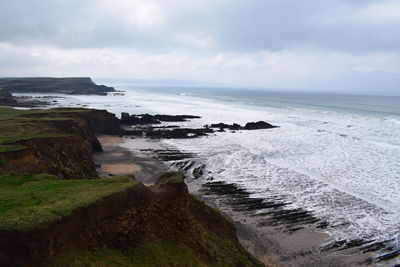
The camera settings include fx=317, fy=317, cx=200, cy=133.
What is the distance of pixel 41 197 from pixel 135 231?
371 cm

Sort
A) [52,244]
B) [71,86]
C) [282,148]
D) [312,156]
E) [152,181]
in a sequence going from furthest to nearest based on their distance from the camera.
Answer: [71,86] → [282,148] → [312,156] → [152,181] → [52,244]

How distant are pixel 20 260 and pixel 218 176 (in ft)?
74.9

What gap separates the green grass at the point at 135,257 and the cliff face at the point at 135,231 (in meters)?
0.06

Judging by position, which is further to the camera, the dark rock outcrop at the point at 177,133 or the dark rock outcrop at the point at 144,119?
the dark rock outcrop at the point at 144,119

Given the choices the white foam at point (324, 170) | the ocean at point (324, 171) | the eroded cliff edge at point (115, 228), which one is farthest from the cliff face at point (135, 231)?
the white foam at point (324, 170)

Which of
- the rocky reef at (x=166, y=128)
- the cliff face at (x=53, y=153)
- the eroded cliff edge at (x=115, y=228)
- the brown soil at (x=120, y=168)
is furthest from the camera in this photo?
the rocky reef at (x=166, y=128)

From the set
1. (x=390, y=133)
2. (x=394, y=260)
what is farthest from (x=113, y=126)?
(x=390, y=133)

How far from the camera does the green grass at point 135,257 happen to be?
964 centimetres

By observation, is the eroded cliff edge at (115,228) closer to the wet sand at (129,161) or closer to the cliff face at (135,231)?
the cliff face at (135,231)

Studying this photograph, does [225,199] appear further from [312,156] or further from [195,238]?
[312,156]

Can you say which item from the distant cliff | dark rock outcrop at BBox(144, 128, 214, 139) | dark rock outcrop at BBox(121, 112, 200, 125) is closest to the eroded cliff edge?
dark rock outcrop at BBox(144, 128, 214, 139)

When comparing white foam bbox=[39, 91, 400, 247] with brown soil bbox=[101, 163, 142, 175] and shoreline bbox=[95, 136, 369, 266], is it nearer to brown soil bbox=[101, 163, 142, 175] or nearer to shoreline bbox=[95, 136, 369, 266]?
shoreline bbox=[95, 136, 369, 266]

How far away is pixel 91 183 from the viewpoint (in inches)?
545

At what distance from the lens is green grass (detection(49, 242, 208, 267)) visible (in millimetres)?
9641
